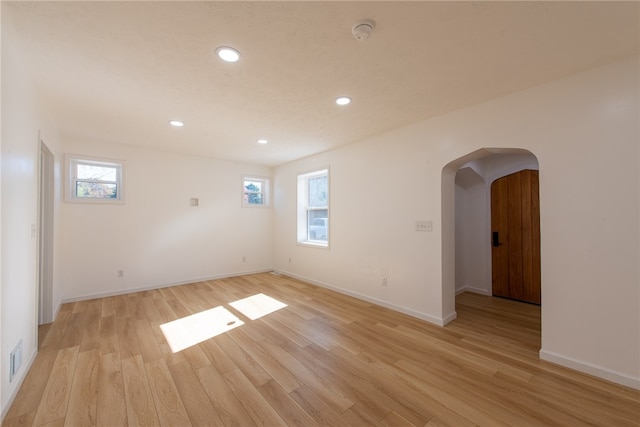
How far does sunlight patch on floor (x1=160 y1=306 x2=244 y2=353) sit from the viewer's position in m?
2.64

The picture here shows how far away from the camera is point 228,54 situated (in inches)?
75.0

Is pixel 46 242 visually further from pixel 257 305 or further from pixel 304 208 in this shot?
pixel 304 208

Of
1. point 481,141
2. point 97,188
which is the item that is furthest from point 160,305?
point 481,141

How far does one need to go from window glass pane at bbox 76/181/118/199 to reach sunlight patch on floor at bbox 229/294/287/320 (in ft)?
9.32

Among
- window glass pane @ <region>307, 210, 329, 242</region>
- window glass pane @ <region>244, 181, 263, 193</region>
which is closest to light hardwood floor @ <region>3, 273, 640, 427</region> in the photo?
window glass pane @ <region>307, 210, 329, 242</region>

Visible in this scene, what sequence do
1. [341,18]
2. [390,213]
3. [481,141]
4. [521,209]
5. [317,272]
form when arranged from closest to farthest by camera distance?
[341,18] < [481,141] < [390,213] < [521,209] < [317,272]

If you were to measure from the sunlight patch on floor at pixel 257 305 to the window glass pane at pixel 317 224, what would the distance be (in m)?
1.70

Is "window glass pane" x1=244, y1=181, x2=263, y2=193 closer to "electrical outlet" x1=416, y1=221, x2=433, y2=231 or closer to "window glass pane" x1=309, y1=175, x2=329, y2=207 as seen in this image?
"window glass pane" x1=309, y1=175, x2=329, y2=207

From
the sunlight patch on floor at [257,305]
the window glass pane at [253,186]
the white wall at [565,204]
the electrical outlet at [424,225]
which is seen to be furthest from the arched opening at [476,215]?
the window glass pane at [253,186]

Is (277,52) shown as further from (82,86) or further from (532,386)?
(532,386)

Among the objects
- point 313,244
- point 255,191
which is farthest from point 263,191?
point 313,244

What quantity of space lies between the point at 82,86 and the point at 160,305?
9.42 ft

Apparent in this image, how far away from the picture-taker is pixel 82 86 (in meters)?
2.37

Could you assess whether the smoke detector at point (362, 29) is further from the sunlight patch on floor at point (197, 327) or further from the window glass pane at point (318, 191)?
the window glass pane at point (318, 191)
